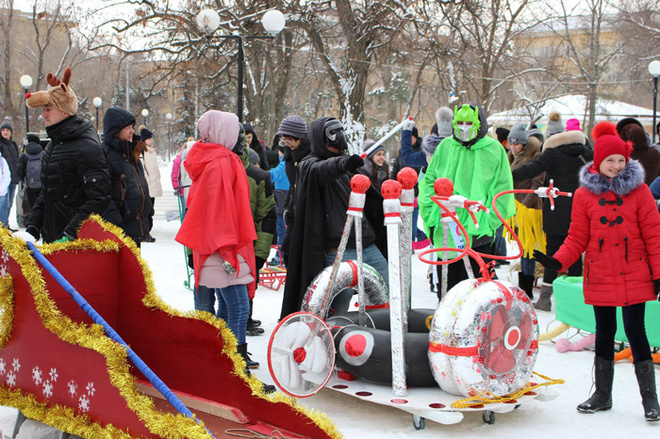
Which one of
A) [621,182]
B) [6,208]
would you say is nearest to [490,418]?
[621,182]

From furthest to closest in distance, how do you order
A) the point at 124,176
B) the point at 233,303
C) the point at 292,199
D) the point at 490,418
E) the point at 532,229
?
the point at 532,229 → the point at 292,199 → the point at 124,176 → the point at 233,303 → the point at 490,418

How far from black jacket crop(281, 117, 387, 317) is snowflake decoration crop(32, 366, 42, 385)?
1849 mm

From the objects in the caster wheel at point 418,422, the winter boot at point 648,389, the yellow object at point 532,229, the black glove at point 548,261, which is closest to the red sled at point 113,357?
the caster wheel at point 418,422

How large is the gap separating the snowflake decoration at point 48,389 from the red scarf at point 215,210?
1.15 meters

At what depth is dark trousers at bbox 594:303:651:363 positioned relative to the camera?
3990mm

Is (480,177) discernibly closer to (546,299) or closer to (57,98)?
(546,299)

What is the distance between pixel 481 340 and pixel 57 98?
3072mm

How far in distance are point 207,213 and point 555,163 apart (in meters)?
4.00

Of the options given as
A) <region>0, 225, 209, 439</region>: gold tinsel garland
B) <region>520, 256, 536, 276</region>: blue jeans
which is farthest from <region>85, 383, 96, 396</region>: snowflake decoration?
<region>520, 256, 536, 276</region>: blue jeans

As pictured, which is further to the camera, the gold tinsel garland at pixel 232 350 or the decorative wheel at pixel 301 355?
the decorative wheel at pixel 301 355

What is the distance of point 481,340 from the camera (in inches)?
144

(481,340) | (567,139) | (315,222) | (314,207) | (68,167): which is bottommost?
(481,340)

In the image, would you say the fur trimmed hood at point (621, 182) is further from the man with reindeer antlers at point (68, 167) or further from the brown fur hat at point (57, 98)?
the brown fur hat at point (57, 98)

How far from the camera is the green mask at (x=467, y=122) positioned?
551cm
